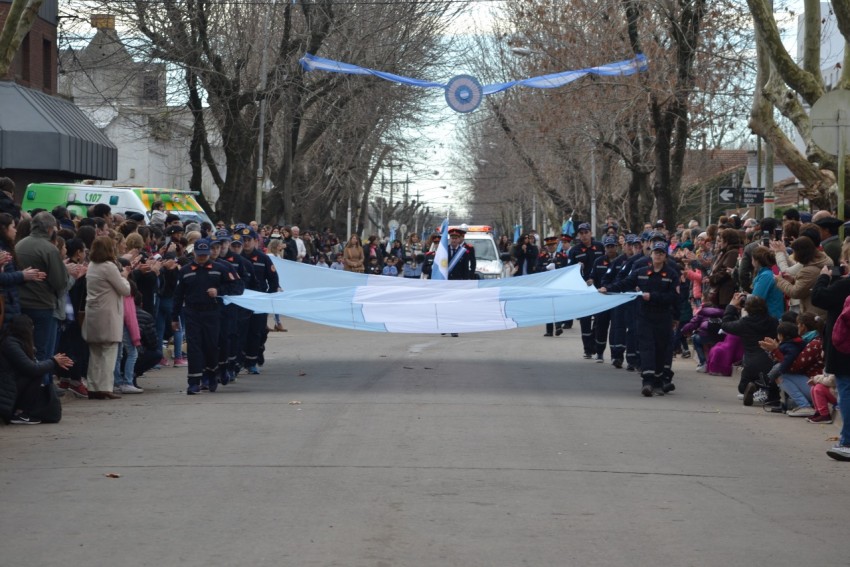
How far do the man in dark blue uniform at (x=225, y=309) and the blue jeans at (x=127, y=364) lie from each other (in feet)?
3.34

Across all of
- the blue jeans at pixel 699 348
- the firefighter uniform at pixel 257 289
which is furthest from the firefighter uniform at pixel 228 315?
the blue jeans at pixel 699 348

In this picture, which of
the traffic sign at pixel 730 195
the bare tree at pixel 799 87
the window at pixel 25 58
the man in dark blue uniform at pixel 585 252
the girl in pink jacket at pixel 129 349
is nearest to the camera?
the girl in pink jacket at pixel 129 349

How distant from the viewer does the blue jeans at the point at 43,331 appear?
514 inches

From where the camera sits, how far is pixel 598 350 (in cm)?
1927

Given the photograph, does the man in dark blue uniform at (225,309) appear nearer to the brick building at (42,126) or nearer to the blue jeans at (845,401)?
the blue jeans at (845,401)

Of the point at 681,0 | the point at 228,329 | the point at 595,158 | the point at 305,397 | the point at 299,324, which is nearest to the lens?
the point at 305,397

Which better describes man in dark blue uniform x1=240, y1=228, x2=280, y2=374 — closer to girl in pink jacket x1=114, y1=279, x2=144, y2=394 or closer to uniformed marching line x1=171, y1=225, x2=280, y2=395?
uniformed marching line x1=171, y1=225, x2=280, y2=395

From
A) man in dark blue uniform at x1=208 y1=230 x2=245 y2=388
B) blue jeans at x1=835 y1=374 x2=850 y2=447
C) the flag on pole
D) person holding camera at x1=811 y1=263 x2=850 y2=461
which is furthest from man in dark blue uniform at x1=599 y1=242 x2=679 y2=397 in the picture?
the flag on pole

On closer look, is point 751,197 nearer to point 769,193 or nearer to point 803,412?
point 769,193

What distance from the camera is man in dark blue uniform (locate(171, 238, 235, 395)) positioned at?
14.7 m

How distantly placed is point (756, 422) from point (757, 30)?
8436 millimetres

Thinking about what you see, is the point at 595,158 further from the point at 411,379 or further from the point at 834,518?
the point at 834,518

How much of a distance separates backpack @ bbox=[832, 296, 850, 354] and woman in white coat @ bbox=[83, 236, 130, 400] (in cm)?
766

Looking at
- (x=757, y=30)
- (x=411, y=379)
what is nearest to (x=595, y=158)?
(x=757, y=30)
